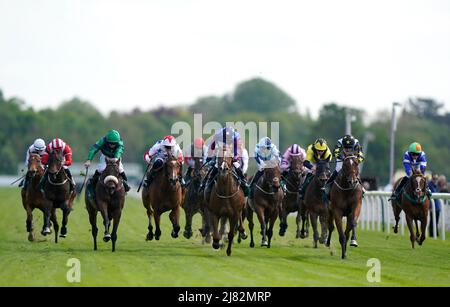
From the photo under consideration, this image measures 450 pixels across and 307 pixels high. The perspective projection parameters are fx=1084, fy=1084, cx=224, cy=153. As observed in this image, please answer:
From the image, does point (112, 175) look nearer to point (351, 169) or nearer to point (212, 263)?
point (212, 263)

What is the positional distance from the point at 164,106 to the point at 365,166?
3048 inches

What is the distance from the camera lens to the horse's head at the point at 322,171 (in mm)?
21827

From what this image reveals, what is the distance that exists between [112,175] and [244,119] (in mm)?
125278

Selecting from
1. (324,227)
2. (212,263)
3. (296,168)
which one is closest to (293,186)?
(296,168)

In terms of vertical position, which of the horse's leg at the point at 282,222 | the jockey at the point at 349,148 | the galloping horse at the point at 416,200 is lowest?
the horse's leg at the point at 282,222

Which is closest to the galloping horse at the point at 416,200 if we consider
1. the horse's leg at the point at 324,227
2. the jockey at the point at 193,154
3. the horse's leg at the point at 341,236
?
the horse's leg at the point at 324,227

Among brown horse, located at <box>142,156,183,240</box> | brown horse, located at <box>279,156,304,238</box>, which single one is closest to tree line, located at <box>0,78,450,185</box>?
brown horse, located at <box>279,156,304,238</box>

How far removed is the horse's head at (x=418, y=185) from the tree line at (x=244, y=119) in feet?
203

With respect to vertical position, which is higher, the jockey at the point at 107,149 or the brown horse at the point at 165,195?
the jockey at the point at 107,149

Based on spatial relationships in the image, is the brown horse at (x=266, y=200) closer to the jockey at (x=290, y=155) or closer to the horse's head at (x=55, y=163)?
the jockey at (x=290, y=155)

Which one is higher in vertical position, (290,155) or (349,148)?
(349,148)

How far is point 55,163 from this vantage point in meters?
21.9

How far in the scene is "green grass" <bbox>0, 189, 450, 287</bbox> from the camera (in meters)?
14.8

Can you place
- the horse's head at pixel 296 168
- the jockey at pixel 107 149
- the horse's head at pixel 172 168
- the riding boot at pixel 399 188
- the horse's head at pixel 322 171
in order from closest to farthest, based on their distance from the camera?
the jockey at pixel 107 149 → the horse's head at pixel 172 168 → the horse's head at pixel 322 171 → the riding boot at pixel 399 188 → the horse's head at pixel 296 168
